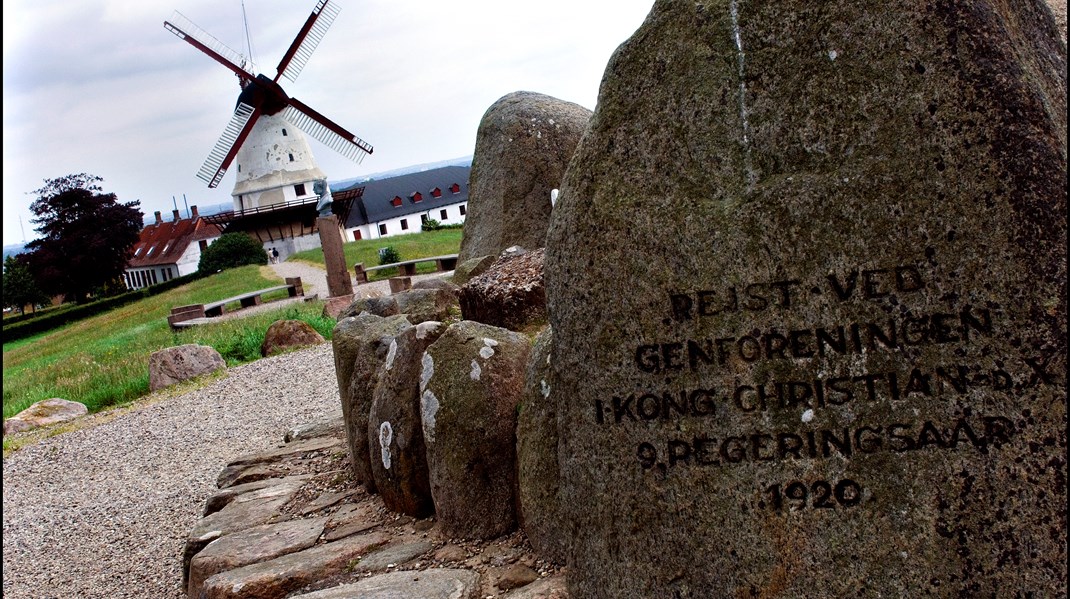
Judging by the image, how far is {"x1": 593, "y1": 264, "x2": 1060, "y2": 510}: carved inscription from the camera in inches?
115

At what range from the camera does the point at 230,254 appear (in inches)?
1577

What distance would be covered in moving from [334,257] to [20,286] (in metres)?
36.9

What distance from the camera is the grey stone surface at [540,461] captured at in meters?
4.08

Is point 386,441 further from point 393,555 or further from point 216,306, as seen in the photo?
point 216,306

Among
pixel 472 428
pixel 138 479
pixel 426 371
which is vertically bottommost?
pixel 138 479

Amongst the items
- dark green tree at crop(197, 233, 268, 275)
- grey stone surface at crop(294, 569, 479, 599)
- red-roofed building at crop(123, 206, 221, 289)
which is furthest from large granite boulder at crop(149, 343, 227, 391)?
red-roofed building at crop(123, 206, 221, 289)

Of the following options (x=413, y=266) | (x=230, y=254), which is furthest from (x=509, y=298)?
(x=230, y=254)

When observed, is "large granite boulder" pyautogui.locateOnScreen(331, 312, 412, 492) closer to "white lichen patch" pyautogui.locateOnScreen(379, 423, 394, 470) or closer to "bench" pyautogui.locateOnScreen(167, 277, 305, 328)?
"white lichen patch" pyautogui.locateOnScreen(379, 423, 394, 470)

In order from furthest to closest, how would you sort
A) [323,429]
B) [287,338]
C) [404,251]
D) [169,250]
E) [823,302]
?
1. [169,250]
2. [404,251]
3. [287,338]
4. [323,429]
5. [823,302]

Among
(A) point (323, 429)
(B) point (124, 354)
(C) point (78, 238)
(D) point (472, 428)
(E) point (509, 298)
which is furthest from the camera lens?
(C) point (78, 238)

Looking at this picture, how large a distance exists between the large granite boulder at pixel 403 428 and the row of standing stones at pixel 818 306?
5.36 ft

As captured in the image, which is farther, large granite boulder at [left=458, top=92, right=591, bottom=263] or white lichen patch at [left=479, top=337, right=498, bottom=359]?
large granite boulder at [left=458, top=92, right=591, bottom=263]

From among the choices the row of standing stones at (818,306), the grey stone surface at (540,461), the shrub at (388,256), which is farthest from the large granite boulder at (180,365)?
the shrub at (388,256)

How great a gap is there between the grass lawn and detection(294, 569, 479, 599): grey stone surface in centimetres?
2135
